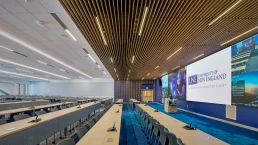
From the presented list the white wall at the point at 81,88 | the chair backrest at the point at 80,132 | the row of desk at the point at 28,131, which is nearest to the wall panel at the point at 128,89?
the white wall at the point at 81,88

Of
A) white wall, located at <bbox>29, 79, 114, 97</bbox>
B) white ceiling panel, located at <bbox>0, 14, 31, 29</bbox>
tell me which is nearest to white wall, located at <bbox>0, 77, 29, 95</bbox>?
white wall, located at <bbox>29, 79, 114, 97</bbox>

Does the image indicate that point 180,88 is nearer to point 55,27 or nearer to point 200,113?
point 200,113

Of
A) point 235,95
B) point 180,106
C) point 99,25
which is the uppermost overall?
point 99,25

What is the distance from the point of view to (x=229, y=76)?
27.1ft

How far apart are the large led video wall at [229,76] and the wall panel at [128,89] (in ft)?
49.4

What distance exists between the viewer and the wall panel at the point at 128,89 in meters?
27.5

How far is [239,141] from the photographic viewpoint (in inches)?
216

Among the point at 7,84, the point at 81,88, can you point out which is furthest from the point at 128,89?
the point at 7,84

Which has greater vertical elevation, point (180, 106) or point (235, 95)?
point (235, 95)

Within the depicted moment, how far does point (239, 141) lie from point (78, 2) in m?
5.89

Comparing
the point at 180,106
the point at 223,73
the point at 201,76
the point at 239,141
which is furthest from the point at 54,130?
the point at 180,106

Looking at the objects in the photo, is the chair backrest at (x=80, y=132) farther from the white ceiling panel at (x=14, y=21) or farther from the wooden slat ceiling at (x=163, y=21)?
the white ceiling panel at (x=14, y=21)

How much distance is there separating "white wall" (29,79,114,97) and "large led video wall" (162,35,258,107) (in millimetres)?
17633

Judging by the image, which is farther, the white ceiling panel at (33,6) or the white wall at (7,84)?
the white wall at (7,84)
